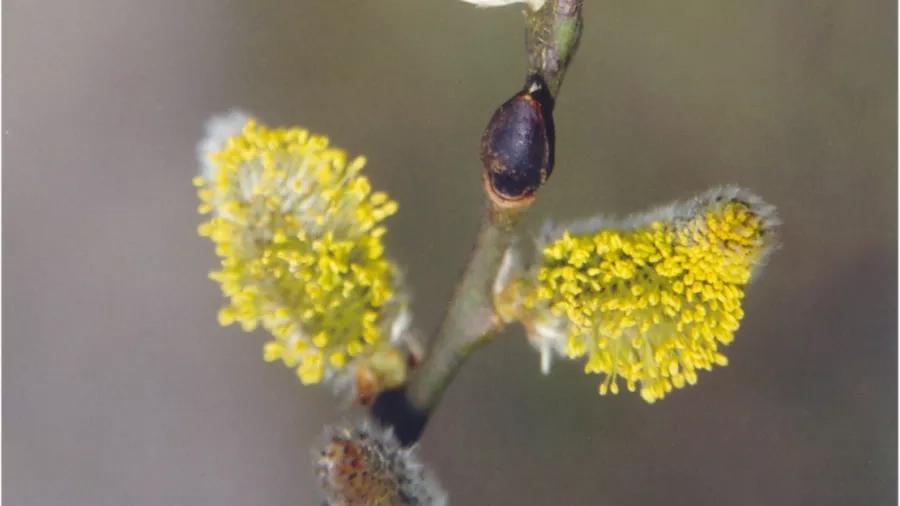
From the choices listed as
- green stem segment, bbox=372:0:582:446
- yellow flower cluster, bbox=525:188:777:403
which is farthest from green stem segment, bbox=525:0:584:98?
yellow flower cluster, bbox=525:188:777:403

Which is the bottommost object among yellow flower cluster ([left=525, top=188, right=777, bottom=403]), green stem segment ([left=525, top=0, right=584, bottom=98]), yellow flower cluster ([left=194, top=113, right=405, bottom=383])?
yellow flower cluster ([left=194, top=113, right=405, bottom=383])

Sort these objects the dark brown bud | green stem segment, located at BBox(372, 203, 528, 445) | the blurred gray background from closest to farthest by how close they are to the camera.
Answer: the dark brown bud < green stem segment, located at BBox(372, 203, 528, 445) < the blurred gray background

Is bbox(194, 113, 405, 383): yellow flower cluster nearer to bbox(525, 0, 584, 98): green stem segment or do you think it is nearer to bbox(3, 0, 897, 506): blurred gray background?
bbox(525, 0, 584, 98): green stem segment

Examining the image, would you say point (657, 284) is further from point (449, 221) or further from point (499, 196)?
point (449, 221)

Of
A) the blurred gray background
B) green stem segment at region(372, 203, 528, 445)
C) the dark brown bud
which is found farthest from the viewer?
the blurred gray background

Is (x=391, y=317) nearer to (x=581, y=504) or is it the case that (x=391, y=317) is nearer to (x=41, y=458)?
(x=581, y=504)

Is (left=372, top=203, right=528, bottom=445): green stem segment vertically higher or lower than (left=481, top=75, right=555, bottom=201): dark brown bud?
lower

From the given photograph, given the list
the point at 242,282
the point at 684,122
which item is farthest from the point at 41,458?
the point at 684,122

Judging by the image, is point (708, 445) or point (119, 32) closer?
point (119, 32)
